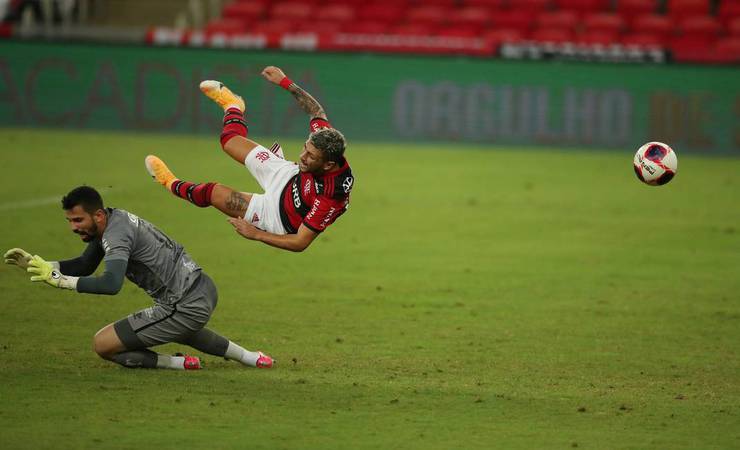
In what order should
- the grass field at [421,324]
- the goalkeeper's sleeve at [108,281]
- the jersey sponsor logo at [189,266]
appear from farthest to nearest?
the jersey sponsor logo at [189,266] → the goalkeeper's sleeve at [108,281] → the grass field at [421,324]

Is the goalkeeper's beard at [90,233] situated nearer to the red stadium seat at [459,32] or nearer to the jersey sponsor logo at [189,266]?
the jersey sponsor logo at [189,266]

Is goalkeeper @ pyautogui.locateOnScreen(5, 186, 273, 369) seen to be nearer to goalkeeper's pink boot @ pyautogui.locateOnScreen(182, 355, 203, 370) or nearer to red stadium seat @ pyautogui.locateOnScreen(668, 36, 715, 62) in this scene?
goalkeeper's pink boot @ pyautogui.locateOnScreen(182, 355, 203, 370)

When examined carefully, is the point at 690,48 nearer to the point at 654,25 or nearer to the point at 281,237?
the point at 654,25

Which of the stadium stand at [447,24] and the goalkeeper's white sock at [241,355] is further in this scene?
the stadium stand at [447,24]

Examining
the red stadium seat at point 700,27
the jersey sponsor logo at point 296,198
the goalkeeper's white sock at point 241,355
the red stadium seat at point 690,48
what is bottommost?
the goalkeeper's white sock at point 241,355

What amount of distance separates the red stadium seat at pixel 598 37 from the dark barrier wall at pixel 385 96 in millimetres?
3295

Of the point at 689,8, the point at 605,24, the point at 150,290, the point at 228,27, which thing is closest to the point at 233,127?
the point at 150,290

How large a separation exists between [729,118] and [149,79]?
14488 mm

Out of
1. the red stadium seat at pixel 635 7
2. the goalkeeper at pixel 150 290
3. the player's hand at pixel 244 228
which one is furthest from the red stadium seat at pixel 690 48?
the goalkeeper at pixel 150 290

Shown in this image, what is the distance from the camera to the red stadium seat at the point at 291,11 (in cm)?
3384

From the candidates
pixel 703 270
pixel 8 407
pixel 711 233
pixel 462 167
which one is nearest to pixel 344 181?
pixel 8 407

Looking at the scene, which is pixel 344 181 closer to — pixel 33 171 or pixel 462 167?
pixel 33 171

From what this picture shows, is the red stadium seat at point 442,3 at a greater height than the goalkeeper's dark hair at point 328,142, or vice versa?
the red stadium seat at point 442,3

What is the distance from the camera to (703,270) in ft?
51.1
